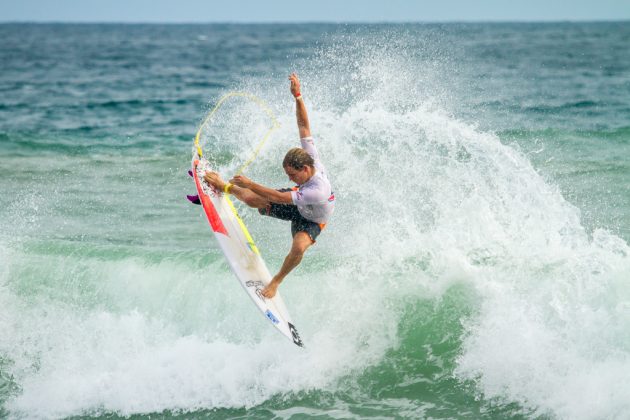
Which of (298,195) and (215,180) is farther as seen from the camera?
(215,180)

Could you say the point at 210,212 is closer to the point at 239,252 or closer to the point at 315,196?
the point at 239,252

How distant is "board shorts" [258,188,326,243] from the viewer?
7.36 meters

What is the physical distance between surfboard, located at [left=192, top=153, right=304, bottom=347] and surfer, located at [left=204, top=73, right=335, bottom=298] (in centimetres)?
16

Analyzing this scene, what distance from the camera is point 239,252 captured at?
793cm

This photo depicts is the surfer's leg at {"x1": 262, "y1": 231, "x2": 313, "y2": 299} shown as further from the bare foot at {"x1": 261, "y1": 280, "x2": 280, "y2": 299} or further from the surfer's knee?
the bare foot at {"x1": 261, "y1": 280, "x2": 280, "y2": 299}

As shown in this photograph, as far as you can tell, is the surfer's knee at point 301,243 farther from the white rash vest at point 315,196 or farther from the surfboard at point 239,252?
the surfboard at point 239,252

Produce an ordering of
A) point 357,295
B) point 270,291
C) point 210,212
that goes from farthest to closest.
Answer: point 357,295 < point 210,212 < point 270,291

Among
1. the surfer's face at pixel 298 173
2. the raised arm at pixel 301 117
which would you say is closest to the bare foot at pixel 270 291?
the surfer's face at pixel 298 173

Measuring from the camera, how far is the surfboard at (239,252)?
25.1ft

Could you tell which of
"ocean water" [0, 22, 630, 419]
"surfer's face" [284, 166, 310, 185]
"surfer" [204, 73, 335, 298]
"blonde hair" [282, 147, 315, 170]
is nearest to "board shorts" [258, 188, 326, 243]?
"surfer" [204, 73, 335, 298]

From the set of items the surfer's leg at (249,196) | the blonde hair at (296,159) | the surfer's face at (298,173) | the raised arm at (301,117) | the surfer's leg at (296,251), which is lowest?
the surfer's leg at (296,251)

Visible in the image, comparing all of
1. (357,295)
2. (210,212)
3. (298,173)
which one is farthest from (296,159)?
(357,295)

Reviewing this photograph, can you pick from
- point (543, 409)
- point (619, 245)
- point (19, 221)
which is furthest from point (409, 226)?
point (19, 221)

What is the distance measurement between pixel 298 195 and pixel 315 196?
15cm
